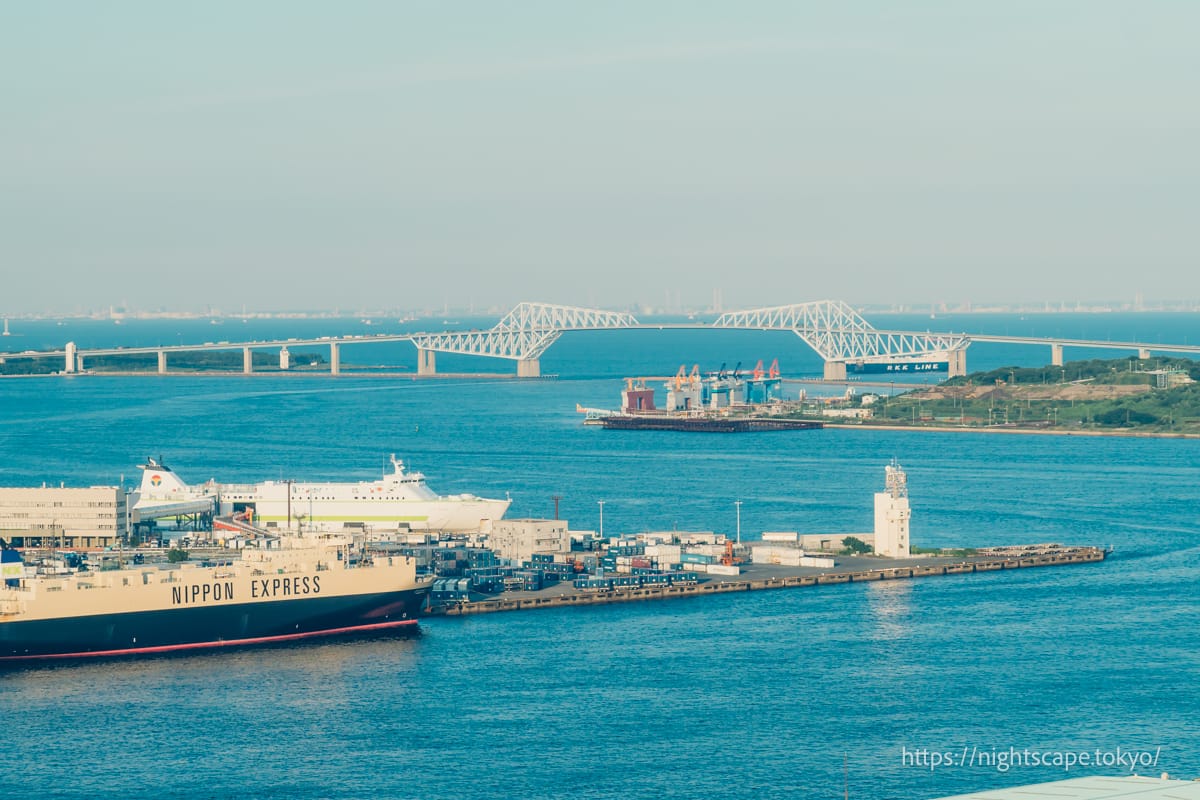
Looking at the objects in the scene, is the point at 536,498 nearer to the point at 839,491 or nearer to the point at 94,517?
the point at 839,491

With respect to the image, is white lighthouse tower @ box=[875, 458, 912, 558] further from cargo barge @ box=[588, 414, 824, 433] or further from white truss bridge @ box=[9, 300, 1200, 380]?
white truss bridge @ box=[9, 300, 1200, 380]

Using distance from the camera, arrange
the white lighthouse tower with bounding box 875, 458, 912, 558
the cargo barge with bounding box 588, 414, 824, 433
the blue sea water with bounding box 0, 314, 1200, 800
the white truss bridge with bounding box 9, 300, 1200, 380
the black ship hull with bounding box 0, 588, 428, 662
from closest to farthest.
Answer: the blue sea water with bounding box 0, 314, 1200, 800 < the black ship hull with bounding box 0, 588, 428, 662 < the white lighthouse tower with bounding box 875, 458, 912, 558 < the cargo barge with bounding box 588, 414, 824, 433 < the white truss bridge with bounding box 9, 300, 1200, 380

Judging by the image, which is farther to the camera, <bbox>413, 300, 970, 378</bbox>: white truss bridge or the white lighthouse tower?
<bbox>413, 300, 970, 378</bbox>: white truss bridge

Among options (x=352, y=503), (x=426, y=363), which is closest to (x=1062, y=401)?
(x=352, y=503)

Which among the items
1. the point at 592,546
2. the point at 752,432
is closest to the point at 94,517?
the point at 592,546

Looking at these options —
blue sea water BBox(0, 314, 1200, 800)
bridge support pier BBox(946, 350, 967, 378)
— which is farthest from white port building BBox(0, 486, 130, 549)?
bridge support pier BBox(946, 350, 967, 378)

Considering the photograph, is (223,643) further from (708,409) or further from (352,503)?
(708,409)
